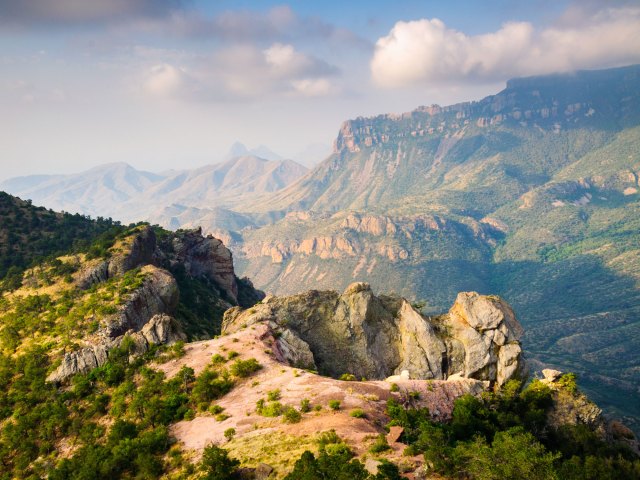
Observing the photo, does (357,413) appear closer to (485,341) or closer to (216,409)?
(216,409)

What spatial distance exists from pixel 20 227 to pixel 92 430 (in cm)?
9412

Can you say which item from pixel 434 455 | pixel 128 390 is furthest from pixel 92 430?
pixel 434 455

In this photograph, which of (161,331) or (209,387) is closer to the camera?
(209,387)

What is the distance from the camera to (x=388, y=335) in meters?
72.4

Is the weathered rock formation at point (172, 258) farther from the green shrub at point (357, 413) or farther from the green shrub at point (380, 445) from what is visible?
the green shrub at point (380, 445)

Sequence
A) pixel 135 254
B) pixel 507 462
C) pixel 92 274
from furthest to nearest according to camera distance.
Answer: pixel 135 254 → pixel 92 274 → pixel 507 462

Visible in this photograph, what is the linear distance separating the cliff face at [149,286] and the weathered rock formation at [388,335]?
533 inches

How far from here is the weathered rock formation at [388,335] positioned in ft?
219

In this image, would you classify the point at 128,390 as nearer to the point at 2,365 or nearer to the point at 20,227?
Result: the point at 2,365

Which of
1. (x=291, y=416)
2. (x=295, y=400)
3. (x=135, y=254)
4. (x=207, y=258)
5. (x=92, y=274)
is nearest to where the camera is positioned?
(x=291, y=416)

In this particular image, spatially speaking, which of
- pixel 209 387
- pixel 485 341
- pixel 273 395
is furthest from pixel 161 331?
pixel 485 341


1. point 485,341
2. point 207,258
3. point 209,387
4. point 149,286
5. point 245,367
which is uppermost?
point 149,286

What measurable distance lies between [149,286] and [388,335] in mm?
43758

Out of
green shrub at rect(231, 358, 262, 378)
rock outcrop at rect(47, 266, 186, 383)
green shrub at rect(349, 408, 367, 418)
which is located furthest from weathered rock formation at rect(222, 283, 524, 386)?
green shrub at rect(349, 408, 367, 418)
